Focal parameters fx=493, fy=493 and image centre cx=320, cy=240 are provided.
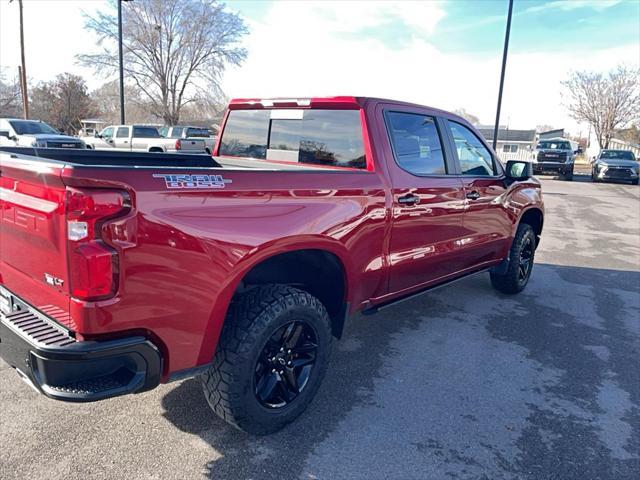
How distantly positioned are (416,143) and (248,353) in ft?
7.02

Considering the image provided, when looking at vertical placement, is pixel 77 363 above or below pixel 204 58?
below

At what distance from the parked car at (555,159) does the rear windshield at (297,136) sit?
2263 centimetres

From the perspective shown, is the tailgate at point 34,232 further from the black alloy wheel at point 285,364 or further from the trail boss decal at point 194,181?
the black alloy wheel at point 285,364

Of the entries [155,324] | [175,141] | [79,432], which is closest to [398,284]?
[155,324]

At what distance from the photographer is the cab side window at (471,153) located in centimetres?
432

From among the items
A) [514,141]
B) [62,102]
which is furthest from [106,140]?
[514,141]

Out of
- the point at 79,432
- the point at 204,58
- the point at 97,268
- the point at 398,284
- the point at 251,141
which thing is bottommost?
the point at 79,432

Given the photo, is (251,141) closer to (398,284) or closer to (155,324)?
(398,284)

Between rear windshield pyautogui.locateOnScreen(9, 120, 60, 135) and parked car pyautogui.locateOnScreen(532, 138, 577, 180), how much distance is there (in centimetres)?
2138

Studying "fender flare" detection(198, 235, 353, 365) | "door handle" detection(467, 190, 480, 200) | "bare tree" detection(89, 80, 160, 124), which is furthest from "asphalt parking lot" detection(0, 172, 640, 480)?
"bare tree" detection(89, 80, 160, 124)

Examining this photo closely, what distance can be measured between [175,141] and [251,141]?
1750 cm

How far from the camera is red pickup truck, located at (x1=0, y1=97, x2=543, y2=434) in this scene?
6.56 ft

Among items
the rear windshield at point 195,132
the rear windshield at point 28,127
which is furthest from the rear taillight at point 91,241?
the rear windshield at point 195,132

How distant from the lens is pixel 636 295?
19.3 feet
